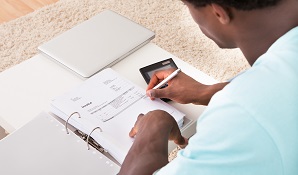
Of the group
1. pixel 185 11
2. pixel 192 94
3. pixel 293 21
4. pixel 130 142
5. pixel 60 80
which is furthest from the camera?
Result: pixel 185 11

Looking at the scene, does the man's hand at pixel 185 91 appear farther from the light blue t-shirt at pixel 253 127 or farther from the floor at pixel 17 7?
the floor at pixel 17 7

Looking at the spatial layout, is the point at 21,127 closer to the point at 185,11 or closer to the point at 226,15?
the point at 226,15

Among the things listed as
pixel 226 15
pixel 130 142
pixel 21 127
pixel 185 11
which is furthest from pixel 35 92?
pixel 185 11

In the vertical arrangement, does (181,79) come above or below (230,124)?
above

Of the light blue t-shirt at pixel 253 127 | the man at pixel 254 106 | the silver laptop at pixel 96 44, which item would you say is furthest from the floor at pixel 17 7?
the light blue t-shirt at pixel 253 127

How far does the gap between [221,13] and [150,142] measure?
341mm

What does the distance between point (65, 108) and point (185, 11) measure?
155 centimetres

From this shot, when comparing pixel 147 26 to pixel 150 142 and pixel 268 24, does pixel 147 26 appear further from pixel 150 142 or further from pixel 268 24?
pixel 268 24

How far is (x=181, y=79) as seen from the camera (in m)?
1.16

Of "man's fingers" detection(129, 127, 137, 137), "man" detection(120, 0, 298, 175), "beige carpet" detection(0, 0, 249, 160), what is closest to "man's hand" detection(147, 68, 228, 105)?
"man's fingers" detection(129, 127, 137, 137)

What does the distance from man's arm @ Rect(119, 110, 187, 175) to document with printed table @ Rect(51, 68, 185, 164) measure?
0.04 m

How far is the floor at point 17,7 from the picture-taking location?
2441 mm

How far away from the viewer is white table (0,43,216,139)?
1.15 m

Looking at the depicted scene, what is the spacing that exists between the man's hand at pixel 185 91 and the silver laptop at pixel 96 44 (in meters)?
0.21
